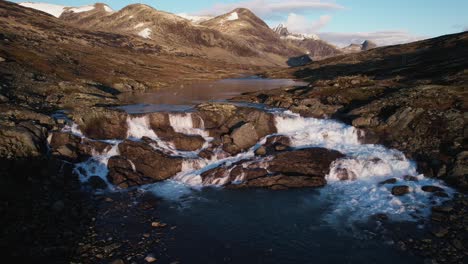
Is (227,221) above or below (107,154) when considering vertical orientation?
below

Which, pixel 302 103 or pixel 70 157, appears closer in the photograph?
pixel 70 157

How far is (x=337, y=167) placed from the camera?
35688 mm

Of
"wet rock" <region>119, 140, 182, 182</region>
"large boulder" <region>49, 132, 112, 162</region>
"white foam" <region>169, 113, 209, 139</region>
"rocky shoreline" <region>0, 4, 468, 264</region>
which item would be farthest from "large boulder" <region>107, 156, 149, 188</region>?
"white foam" <region>169, 113, 209, 139</region>

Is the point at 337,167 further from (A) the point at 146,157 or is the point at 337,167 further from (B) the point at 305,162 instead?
(A) the point at 146,157

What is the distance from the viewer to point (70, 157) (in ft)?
114

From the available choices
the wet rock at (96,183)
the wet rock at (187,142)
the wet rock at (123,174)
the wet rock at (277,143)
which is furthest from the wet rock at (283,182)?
the wet rock at (96,183)

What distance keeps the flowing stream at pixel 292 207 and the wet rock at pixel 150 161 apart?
97 cm

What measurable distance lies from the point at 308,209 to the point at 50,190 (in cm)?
2192

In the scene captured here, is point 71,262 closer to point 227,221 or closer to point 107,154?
point 227,221

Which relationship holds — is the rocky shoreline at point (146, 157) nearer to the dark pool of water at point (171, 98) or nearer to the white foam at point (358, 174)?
the white foam at point (358, 174)

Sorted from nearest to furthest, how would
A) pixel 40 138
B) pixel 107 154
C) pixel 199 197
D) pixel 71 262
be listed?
pixel 71 262
pixel 199 197
pixel 40 138
pixel 107 154

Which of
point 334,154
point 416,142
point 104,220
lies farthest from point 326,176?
point 104,220

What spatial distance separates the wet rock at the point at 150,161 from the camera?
35562 mm

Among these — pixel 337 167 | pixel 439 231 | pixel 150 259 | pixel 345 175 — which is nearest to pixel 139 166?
pixel 150 259
